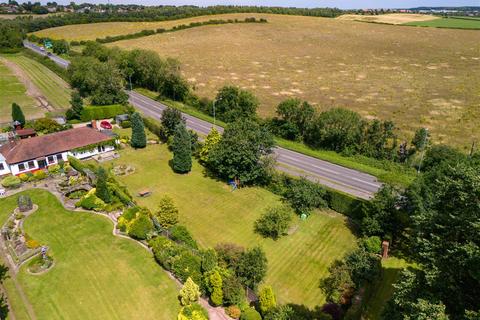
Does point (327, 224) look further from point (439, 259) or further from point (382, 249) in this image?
point (439, 259)

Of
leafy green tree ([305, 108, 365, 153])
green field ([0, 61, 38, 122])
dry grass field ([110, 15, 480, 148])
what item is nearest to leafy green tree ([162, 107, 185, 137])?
leafy green tree ([305, 108, 365, 153])

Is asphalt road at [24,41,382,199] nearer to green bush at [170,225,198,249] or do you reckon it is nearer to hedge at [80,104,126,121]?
green bush at [170,225,198,249]

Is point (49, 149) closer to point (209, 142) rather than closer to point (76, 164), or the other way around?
point (76, 164)

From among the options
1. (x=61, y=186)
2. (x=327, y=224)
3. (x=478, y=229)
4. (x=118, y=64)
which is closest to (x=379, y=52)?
(x=118, y=64)

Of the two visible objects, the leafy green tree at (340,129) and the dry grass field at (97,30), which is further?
the dry grass field at (97,30)

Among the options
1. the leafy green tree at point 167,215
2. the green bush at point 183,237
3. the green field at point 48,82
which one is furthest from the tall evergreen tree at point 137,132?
the green field at point 48,82

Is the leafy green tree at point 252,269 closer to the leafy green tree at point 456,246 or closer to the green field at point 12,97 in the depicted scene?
the leafy green tree at point 456,246
